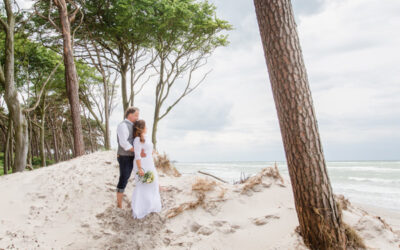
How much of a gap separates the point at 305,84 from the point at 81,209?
4476mm

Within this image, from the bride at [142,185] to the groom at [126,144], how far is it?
107mm

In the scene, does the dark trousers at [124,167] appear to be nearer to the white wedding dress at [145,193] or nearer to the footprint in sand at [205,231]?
the white wedding dress at [145,193]

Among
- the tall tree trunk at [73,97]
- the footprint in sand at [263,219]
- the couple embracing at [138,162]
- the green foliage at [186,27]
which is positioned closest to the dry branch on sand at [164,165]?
the couple embracing at [138,162]

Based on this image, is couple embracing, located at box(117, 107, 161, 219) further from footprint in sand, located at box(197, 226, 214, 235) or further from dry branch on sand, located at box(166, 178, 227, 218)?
footprint in sand, located at box(197, 226, 214, 235)

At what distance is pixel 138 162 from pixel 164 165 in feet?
7.61

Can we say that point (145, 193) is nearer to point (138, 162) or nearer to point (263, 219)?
point (138, 162)

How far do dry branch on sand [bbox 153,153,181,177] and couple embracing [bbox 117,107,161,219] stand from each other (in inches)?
73.6

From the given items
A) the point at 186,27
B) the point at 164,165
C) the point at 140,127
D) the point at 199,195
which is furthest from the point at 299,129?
the point at 186,27

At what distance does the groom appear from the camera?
4723mm

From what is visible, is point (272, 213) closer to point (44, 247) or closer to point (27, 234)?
point (44, 247)

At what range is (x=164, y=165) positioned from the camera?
6.96 meters

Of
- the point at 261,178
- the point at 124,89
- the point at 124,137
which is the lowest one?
the point at 261,178

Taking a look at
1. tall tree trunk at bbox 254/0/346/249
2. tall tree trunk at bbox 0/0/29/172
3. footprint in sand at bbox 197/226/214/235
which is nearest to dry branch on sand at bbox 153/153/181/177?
footprint in sand at bbox 197/226/214/235

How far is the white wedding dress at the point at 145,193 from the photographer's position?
4.75 metres
